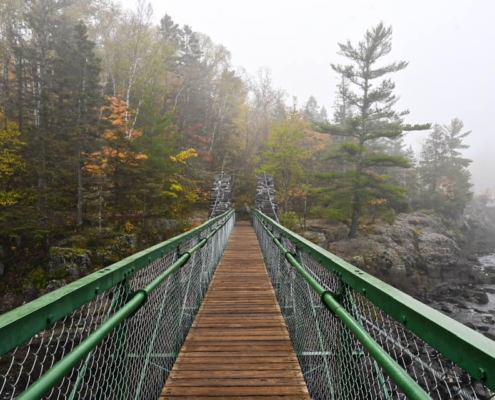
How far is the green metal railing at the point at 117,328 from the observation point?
3.59ft

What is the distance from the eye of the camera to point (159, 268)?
10.7ft

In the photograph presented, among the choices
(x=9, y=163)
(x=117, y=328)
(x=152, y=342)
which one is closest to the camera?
(x=117, y=328)

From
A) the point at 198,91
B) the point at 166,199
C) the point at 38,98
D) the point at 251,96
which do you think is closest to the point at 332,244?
the point at 166,199

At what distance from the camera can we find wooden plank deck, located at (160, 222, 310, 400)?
8.38 feet

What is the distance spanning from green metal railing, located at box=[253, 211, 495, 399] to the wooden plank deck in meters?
0.25

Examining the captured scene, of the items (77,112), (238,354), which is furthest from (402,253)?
(77,112)

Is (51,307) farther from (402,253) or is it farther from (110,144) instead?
(402,253)

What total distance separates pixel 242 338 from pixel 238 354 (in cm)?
40

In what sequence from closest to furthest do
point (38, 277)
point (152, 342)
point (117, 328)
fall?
point (117, 328)
point (152, 342)
point (38, 277)

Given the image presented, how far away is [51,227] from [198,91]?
800 inches

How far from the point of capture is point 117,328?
2090 millimetres

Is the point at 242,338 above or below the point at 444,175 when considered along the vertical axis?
below

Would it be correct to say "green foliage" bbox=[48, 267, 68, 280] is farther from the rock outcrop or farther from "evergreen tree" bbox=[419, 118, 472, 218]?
"evergreen tree" bbox=[419, 118, 472, 218]

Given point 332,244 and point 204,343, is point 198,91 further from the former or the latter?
point 204,343
